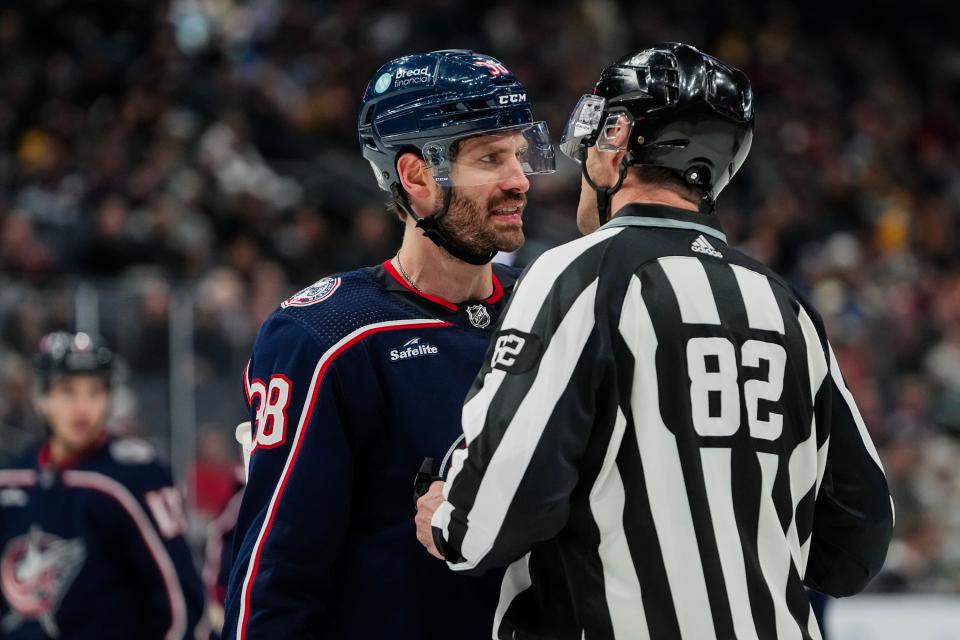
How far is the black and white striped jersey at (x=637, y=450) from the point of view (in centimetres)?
218

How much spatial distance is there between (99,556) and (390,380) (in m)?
2.18

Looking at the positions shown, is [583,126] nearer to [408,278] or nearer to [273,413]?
[408,278]

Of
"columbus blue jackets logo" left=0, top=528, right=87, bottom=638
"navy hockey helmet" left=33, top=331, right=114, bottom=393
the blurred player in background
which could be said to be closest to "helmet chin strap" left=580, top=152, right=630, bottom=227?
the blurred player in background

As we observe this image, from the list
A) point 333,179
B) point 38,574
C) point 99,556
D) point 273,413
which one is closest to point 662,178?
point 273,413

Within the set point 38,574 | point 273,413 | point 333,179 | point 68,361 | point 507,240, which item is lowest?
point 38,574

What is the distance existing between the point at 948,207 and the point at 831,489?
10.8m

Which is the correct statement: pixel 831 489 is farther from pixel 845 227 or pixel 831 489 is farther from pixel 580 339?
pixel 845 227

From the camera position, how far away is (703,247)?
7.66 feet

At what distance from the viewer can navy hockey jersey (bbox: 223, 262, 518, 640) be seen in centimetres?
250

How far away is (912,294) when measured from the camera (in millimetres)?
Answer: 10516

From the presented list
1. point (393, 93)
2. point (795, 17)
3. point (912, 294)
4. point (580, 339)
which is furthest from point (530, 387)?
point (795, 17)

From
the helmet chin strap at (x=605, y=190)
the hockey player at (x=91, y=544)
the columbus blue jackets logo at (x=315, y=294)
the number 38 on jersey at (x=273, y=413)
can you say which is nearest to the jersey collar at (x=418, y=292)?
the columbus blue jackets logo at (x=315, y=294)

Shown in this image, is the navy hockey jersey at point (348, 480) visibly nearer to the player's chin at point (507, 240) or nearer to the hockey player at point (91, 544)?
the player's chin at point (507, 240)

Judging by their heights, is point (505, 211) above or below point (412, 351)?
above
